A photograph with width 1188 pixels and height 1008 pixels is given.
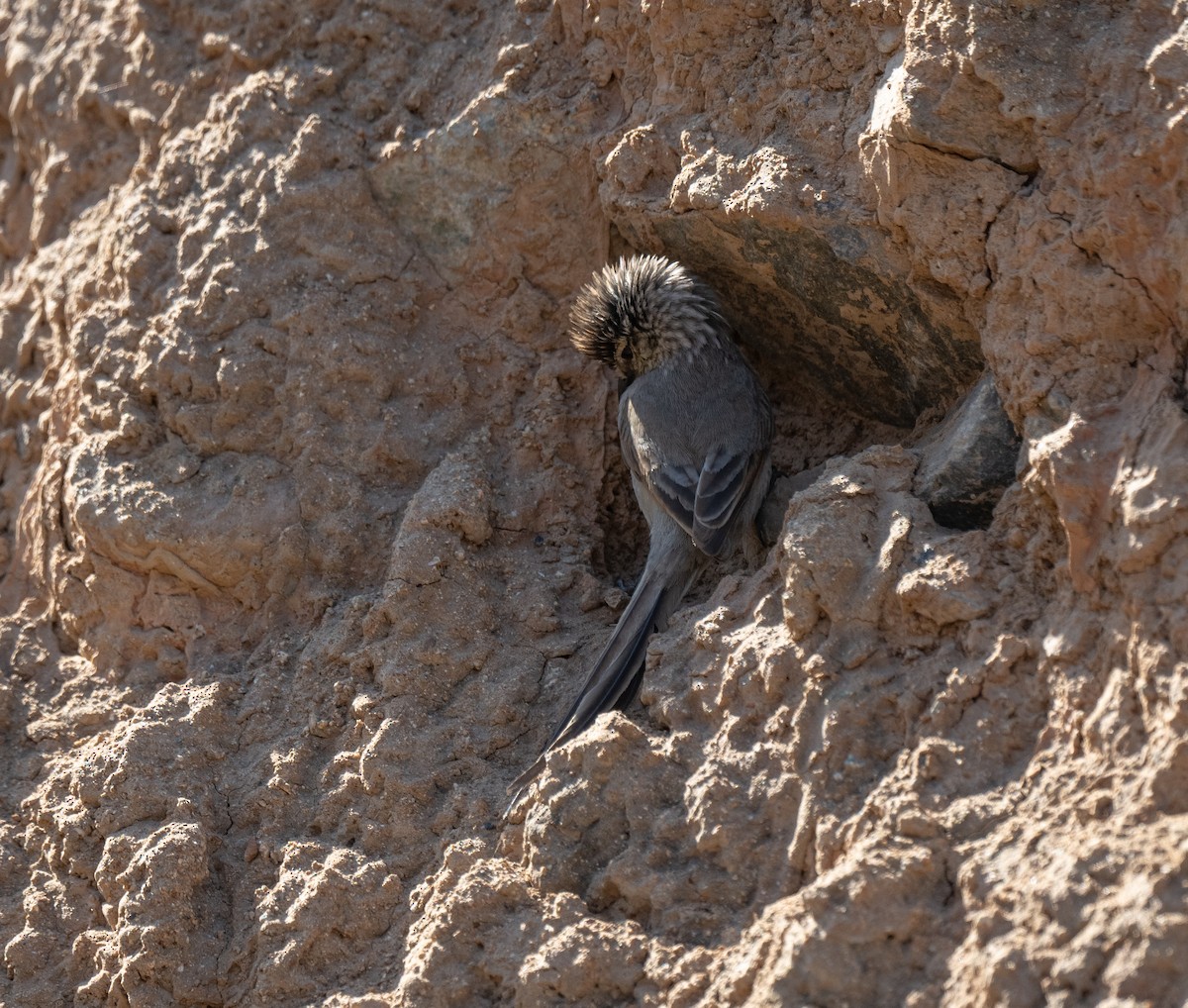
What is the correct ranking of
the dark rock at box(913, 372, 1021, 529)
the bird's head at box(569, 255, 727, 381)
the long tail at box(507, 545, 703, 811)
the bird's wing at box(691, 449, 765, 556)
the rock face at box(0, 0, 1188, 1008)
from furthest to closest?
1. the bird's head at box(569, 255, 727, 381)
2. the bird's wing at box(691, 449, 765, 556)
3. the long tail at box(507, 545, 703, 811)
4. the dark rock at box(913, 372, 1021, 529)
5. the rock face at box(0, 0, 1188, 1008)

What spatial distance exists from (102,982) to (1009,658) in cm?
301

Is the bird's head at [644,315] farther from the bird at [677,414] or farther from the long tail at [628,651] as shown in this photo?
the long tail at [628,651]

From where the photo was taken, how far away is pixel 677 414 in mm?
5207

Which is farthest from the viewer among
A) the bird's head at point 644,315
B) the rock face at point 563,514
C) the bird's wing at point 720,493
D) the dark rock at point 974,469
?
the bird's head at point 644,315

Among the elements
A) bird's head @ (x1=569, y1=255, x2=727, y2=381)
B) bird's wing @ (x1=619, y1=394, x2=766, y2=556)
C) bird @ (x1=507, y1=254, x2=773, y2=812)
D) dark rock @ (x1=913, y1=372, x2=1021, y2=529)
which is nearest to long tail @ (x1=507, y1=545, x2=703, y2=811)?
bird @ (x1=507, y1=254, x2=773, y2=812)

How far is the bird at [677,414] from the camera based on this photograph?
486 centimetres

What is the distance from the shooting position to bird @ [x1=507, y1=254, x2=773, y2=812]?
4.86 m

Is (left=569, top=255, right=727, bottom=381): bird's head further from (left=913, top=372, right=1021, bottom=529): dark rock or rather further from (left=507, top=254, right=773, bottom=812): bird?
(left=913, top=372, right=1021, bottom=529): dark rock

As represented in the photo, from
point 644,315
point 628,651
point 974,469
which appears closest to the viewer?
point 974,469

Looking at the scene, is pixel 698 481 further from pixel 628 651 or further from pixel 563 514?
pixel 628 651

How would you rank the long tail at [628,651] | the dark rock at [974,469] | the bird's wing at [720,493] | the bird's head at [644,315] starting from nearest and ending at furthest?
the dark rock at [974,469]
the long tail at [628,651]
the bird's wing at [720,493]
the bird's head at [644,315]

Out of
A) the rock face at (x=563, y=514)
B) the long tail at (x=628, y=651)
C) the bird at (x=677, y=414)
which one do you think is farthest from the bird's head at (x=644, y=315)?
the long tail at (x=628, y=651)

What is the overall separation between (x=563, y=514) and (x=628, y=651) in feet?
2.84

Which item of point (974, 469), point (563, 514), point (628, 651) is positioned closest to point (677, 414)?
point (563, 514)
